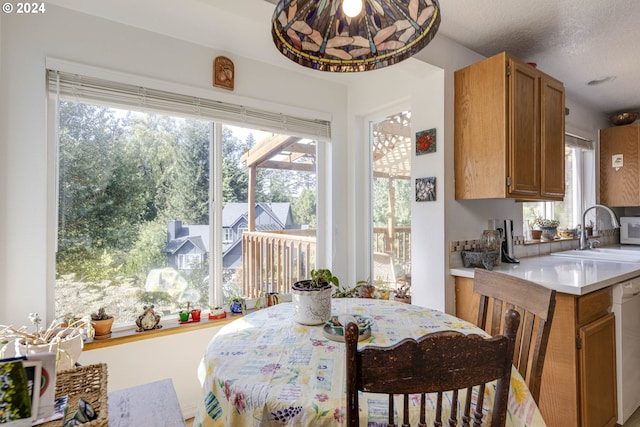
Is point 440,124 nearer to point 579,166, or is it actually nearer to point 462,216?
point 462,216

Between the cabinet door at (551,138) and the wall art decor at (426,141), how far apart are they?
70cm

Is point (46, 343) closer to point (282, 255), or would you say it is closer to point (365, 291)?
Result: point (282, 255)

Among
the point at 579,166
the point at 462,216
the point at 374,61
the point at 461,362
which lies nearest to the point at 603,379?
the point at 462,216

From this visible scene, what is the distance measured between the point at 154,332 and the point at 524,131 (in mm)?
2493

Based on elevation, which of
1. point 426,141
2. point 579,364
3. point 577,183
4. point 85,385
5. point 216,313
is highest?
point 426,141

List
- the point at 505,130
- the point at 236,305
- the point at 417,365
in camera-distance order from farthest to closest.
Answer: the point at 236,305, the point at 505,130, the point at 417,365

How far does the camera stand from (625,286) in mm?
1915

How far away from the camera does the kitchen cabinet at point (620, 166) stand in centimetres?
336

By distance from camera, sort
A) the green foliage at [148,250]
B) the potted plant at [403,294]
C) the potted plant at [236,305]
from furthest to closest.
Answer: the potted plant at [403,294], the potted plant at [236,305], the green foliage at [148,250]

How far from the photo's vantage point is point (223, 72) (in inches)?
86.9

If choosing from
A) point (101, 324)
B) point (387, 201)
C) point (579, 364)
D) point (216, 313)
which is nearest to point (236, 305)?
point (216, 313)

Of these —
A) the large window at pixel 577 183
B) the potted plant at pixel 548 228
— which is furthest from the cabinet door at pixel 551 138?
the large window at pixel 577 183

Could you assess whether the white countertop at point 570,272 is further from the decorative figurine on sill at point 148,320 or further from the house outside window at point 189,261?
the decorative figurine on sill at point 148,320

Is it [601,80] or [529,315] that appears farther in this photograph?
[601,80]
